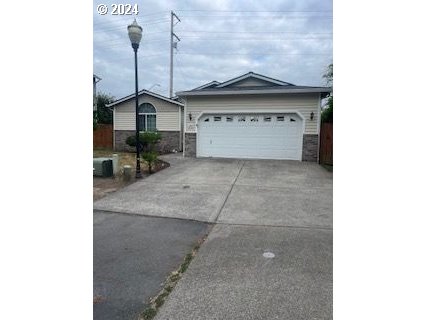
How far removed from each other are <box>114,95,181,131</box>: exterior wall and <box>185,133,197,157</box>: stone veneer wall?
8.96 ft

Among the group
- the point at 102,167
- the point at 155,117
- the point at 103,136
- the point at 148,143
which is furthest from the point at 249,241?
the point at 103,136

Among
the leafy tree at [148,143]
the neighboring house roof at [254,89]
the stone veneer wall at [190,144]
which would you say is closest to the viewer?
the leafy tree at [148,143]

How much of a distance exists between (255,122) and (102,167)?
22.9 feet

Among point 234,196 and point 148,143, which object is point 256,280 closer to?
point 234,196

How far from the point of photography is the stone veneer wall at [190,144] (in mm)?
14125

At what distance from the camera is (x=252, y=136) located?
13367 mm

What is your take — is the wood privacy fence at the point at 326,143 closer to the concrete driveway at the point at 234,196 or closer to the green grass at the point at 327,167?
the green grass at the point at 327,167

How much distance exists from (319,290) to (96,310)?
1.95 m

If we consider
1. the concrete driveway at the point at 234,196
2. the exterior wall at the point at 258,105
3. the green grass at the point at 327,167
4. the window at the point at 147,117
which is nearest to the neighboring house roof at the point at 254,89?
the exterior wall at the point at 258,105

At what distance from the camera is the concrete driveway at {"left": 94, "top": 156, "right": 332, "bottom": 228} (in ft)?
17.4

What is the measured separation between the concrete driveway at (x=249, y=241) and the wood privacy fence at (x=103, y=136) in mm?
9855

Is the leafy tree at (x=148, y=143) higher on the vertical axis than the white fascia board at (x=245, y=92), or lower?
lower

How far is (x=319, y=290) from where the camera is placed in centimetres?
279
